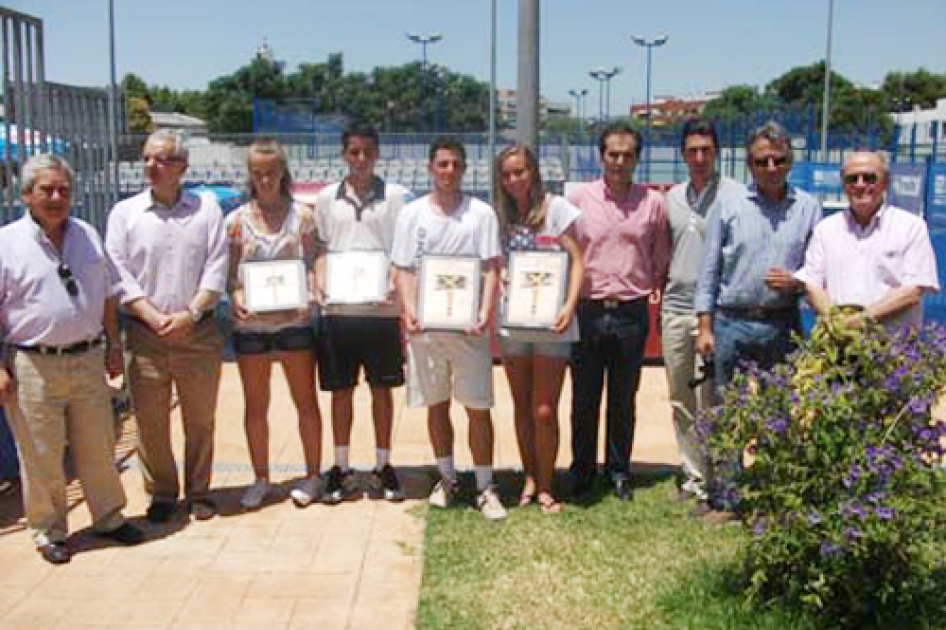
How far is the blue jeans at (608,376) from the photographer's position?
535 cm

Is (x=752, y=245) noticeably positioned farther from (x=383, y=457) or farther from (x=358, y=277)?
(x=383, y=457)

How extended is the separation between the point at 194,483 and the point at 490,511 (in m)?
1.58

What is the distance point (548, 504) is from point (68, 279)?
263 centimetres

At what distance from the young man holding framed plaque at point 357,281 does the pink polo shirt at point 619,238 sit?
3.22 ft

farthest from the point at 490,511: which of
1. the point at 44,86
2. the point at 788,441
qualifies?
the point at 44,86

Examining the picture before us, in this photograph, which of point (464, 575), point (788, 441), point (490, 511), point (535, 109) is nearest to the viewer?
point (788, 441)

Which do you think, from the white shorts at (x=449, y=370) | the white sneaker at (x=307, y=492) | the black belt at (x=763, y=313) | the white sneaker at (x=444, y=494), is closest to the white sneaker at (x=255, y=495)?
the white sneaker at (x=307, y=492)

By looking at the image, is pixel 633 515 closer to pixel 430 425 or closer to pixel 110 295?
pixel 430 425

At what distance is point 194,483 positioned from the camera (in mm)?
5531

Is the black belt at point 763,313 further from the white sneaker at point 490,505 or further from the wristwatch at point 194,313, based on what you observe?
the wristwatch at point 194,313

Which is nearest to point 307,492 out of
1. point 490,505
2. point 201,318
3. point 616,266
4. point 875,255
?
point 490,505

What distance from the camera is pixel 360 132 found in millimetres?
5312

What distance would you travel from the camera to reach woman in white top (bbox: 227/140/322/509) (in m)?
5.25

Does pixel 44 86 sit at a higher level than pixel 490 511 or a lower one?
higher
